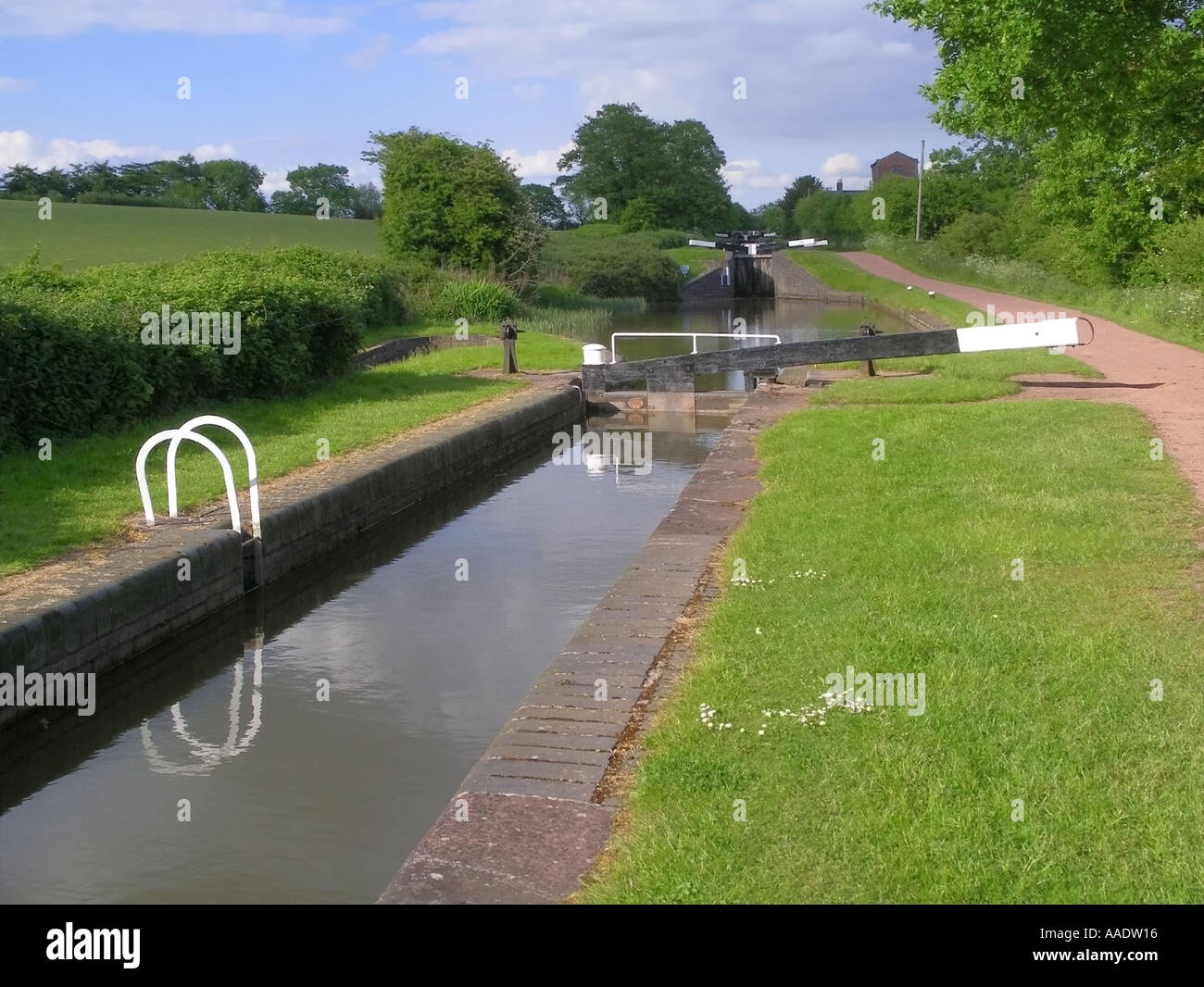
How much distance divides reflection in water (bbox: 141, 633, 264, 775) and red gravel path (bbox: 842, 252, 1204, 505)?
597 centimetres

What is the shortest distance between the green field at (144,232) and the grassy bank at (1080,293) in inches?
721

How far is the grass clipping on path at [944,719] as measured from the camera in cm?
372

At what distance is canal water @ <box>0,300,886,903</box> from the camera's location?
17.0 ft

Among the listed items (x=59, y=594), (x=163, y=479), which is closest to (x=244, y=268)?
(x=163, y=479)

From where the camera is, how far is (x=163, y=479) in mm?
10102

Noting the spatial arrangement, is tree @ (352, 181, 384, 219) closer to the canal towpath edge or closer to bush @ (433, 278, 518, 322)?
bush @ (433, 278, 518, 322)

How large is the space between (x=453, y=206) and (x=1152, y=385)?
1880cm

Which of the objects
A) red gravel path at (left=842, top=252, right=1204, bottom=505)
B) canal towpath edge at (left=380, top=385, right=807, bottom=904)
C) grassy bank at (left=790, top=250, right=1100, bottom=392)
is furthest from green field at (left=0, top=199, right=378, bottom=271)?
canal towpath edge at (left=380, top=385, right=807, bottom=904)

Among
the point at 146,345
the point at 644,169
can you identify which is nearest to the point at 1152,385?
the point at 146,345

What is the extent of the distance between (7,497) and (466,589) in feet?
10.8

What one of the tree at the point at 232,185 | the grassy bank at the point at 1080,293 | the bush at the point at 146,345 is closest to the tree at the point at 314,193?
the tree at the point at 232,185

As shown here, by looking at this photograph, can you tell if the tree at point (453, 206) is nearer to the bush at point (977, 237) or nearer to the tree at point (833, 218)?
the bush at point (977, 237)
